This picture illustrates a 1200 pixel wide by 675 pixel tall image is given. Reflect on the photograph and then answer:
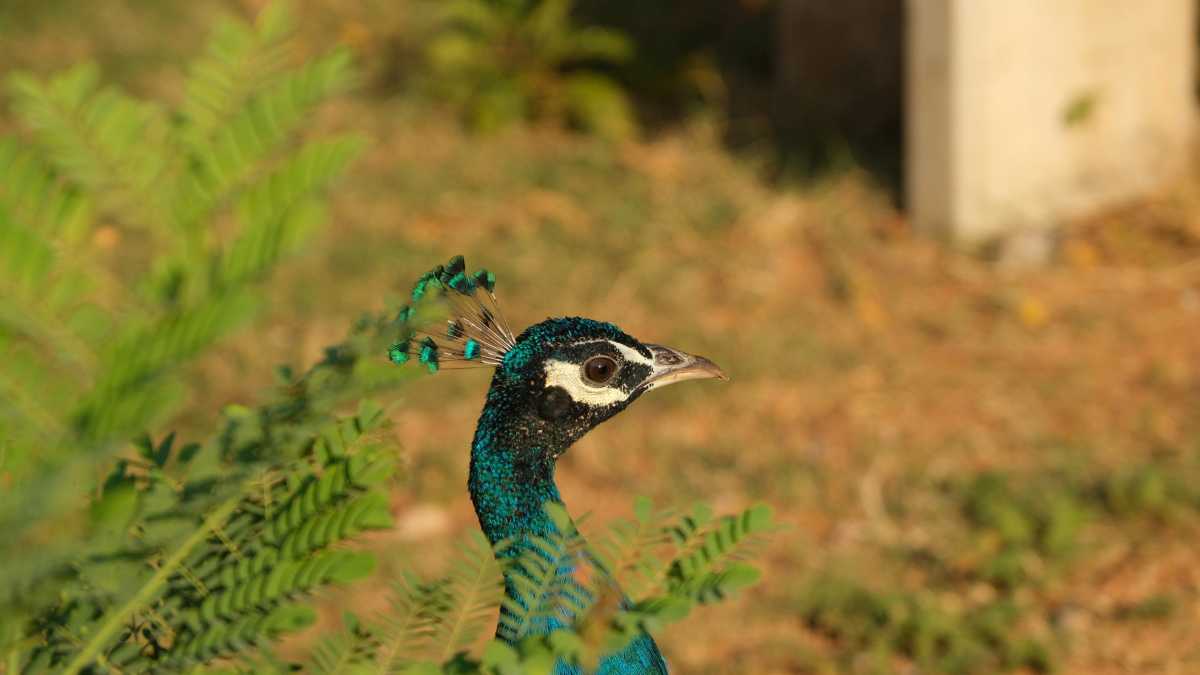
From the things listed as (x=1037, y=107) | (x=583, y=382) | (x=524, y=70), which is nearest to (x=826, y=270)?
(x=1037, y=107)

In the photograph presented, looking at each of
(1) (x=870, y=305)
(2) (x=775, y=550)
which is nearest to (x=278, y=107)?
(2) (x=775, y=550)

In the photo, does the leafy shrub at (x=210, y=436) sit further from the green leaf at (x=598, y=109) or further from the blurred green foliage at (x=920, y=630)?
the green leaf at (x=598, y=109)

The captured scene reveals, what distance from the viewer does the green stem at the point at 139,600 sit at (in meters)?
0.98

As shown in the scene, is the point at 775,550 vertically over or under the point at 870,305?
under

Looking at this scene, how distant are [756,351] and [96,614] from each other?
9.61 ft

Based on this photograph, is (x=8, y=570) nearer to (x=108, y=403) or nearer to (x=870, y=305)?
(x=108, y=403)

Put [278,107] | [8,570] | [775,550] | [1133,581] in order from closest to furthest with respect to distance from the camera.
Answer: [8,570] < [278,107] < [1133,581] < [775,550]

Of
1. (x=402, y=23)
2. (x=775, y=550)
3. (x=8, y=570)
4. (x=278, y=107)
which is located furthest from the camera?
(x=402, y=23)

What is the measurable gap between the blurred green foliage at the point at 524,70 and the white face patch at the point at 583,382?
3374 mm

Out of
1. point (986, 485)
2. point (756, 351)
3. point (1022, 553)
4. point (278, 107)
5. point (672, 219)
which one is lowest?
point (278, 107)

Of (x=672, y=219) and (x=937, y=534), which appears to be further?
(x=672, y=219)

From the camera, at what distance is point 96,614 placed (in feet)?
3.45

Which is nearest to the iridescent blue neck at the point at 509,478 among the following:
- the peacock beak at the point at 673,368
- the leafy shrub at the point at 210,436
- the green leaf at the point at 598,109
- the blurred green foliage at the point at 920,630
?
the peacock beak at the point at 673,368

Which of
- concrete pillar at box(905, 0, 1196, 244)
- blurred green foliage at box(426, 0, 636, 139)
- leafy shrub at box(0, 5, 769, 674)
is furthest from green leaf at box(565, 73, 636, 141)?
leafy shrub at box(0, 5, 769, 674)
